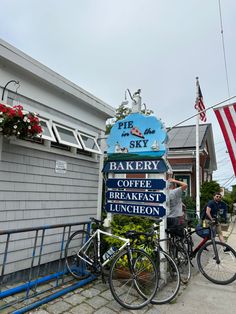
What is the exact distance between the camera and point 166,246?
4.10m

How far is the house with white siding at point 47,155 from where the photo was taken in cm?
360

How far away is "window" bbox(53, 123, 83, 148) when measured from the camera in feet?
14.1

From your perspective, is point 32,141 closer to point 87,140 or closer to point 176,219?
point 87,140

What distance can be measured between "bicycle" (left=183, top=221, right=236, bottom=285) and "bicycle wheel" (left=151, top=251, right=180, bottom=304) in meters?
0.67

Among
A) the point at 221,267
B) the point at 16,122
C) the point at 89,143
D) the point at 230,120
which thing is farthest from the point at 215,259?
the point at 16,122

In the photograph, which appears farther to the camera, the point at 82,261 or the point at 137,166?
the point at 137,166

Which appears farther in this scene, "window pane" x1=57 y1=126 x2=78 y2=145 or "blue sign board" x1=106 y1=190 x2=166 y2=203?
"window pane" x1=57 y1=126 x2=78 y2=145

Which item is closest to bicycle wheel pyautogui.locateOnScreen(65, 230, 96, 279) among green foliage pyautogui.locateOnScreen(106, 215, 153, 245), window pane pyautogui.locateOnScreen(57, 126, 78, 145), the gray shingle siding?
green foliage pyautogui.locateOnScreen(106, 215, 153, 245)

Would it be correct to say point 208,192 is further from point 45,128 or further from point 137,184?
point 45,128

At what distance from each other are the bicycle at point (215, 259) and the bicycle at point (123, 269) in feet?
4.67

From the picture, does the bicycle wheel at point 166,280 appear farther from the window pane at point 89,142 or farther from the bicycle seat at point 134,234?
the window pane at point 89,142

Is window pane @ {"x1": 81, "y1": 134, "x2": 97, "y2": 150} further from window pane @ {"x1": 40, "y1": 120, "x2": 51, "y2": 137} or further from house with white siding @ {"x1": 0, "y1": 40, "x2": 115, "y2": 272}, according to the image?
window pane @ {"x1": 40, "y1": 120, "x2": 51, "y2": 137}

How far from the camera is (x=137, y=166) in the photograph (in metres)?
4.34

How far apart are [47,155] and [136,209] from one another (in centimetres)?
188
